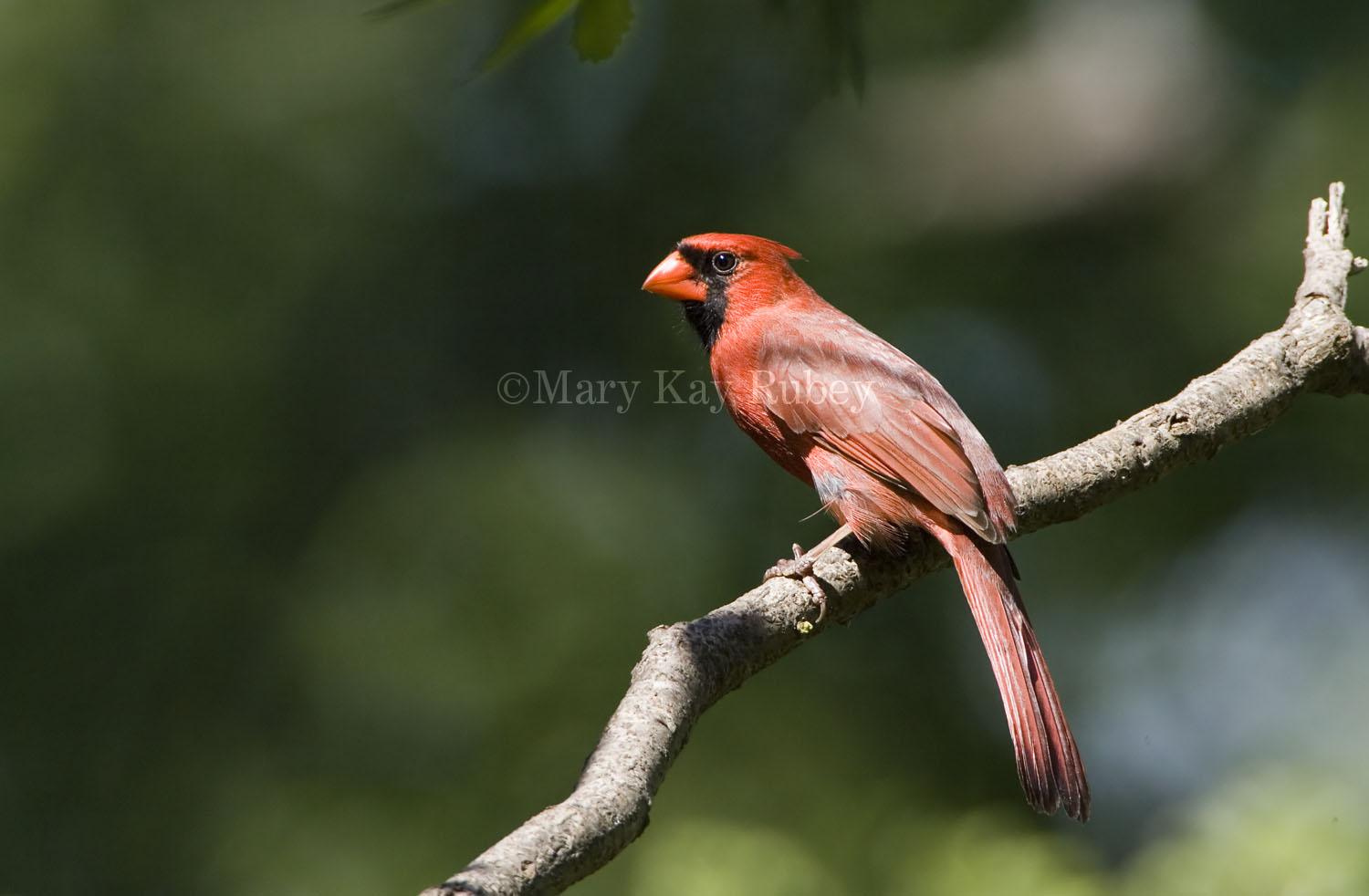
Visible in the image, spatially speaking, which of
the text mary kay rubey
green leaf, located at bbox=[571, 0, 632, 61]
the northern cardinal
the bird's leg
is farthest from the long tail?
the text mary kay rubey

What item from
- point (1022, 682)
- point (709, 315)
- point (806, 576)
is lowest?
point (1022, 682)

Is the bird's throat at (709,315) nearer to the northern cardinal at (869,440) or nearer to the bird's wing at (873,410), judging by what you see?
the northern cardinal at (869,440)

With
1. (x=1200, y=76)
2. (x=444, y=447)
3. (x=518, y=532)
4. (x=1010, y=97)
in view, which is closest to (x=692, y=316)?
(x=518, y=532)

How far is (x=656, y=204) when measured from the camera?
249 inches

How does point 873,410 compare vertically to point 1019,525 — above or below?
above

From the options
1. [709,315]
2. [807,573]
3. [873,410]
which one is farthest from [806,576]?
[709,315]

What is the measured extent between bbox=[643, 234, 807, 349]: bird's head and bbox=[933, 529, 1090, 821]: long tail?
128 centimetres

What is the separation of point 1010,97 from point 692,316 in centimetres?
271

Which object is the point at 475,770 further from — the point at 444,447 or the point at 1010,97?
the point at 1010,97

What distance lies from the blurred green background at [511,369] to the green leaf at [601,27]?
343 cm

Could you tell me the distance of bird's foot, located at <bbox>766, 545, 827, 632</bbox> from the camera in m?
2.87

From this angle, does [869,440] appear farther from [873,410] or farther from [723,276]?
[723,276]

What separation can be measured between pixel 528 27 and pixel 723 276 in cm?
296

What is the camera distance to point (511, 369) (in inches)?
248
